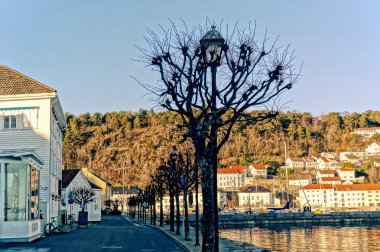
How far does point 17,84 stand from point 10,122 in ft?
10.7

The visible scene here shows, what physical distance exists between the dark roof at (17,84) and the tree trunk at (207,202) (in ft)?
84.8

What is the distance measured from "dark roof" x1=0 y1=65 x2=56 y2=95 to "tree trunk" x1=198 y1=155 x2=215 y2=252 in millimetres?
25841

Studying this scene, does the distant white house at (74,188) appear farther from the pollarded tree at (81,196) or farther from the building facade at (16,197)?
the building facade at (16,197)

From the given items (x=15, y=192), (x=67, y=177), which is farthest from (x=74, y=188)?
(x=15, y=192)

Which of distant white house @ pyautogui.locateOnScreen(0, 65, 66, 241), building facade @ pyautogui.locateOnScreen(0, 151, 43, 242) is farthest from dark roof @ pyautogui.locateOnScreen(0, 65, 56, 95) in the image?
building facade @ pyautogui.locateOnScreen(0, 151, 43, 242)

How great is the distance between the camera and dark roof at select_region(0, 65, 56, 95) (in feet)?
137

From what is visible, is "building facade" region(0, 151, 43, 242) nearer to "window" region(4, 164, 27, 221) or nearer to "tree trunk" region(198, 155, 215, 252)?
"window" region(4, 164, 27, 221)

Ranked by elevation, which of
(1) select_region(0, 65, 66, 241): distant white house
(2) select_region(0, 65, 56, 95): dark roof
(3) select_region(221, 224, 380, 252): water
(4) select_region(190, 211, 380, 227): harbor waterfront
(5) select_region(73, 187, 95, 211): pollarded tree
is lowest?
(4) select_region(190, 211, 380, 227): harbor waterfront

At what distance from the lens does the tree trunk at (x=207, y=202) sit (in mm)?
18500

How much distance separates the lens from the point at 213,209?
18844mm

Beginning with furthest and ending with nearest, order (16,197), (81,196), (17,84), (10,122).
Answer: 1. (81,196)
2. (17,84)
3. (10,122)
4. (16,197)

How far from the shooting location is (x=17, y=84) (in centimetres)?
4306

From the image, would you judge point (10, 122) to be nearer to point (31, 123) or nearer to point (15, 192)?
point (31, 123)

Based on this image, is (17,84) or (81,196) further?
(81,196)
